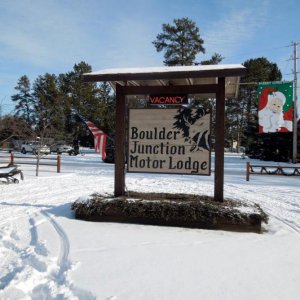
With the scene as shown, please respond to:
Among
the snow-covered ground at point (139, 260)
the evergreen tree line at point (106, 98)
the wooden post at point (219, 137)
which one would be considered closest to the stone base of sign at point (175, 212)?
the snow-covered ground at point (139, 260)

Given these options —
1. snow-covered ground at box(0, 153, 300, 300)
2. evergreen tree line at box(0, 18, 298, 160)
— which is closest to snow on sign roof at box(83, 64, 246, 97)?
snow-covered ground at box(0, 153, 300, 300)

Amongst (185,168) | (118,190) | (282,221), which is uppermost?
(185,168)

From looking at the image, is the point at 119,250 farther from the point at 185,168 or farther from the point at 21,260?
the point at 185,168

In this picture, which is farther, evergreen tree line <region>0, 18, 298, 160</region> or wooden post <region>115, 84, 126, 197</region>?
evergreen tree line <region>0, 18, 298, 160</region>

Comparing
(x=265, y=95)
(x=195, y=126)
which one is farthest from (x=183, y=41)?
(x=195, y=126)

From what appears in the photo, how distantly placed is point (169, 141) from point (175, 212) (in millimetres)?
1703

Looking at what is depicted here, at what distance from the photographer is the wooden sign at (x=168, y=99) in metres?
7.49

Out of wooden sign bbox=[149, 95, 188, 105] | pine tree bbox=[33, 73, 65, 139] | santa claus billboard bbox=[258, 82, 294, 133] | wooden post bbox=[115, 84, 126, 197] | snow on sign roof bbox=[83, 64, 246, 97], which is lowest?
wooden post bbox=[115, 84, 126, 197]

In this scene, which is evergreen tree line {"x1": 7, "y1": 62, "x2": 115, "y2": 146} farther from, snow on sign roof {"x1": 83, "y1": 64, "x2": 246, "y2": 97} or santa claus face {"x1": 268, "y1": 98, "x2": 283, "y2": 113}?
snow on sign roof {"x1": 83, "y1": 64, "x2": 246, "y2": 97}

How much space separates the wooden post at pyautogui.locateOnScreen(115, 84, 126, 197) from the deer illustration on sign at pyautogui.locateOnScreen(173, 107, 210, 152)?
4.07 ft

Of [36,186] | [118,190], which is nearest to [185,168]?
[118,190]

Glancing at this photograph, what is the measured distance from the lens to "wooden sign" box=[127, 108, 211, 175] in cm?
750

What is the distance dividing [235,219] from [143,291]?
308 cm

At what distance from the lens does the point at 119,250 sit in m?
5.27
